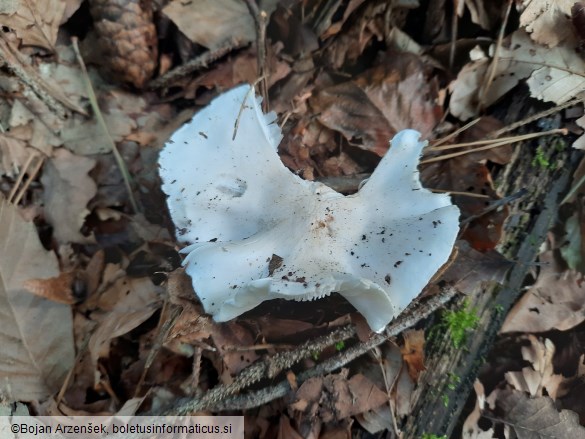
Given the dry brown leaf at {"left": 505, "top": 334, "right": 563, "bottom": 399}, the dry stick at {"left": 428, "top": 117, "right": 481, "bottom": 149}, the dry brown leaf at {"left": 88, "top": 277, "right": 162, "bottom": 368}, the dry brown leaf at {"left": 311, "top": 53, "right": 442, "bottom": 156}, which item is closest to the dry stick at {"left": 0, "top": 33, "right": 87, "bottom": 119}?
the dry brown leaf at {"left": 88, "top": 277, "right": 162, "bottom": 368}

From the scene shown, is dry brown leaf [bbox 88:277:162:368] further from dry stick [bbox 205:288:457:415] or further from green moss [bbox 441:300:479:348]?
green moss [bbox 441:300:479:348]

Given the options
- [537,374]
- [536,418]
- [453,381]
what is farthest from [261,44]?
[536,418]

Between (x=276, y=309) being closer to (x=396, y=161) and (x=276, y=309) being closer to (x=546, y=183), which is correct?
(x=396, y=161)

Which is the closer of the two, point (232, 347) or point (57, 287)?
point (232, 347)

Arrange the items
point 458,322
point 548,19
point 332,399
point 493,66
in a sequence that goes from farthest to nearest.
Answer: point 493,66 → point 548,19 → point 458,322 → point 332,399

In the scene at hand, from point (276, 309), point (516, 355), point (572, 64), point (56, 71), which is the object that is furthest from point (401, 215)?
point (56, 71)

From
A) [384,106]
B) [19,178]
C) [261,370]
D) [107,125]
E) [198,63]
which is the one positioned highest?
[198,63]

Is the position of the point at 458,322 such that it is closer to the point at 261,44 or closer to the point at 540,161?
the point at 540,161
